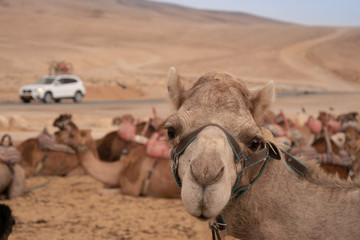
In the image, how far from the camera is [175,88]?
2.67 metres

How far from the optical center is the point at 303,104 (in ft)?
93.8

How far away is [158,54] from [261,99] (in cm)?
6844

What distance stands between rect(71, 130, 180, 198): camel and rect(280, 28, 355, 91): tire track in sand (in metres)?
38.3

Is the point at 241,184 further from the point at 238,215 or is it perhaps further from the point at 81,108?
the point at 81,108

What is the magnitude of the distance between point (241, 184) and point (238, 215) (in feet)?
0.66

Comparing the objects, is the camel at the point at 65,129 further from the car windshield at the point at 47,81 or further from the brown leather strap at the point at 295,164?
the car windshield at the point at 47,81

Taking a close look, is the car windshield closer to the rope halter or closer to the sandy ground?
the sandy ground

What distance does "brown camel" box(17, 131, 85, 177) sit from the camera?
8781mm

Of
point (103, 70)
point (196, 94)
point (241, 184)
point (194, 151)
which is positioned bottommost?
point (103, 70)

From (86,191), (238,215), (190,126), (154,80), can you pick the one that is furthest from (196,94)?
(154,80)

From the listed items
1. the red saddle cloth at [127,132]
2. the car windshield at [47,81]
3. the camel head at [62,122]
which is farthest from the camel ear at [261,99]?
the car windshield at [47,81]

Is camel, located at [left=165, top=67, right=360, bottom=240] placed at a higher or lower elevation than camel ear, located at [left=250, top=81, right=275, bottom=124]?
lower

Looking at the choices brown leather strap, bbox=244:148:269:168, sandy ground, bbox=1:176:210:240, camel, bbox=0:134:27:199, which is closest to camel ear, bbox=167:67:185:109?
brown leather strap, bbox=244:148:269:168

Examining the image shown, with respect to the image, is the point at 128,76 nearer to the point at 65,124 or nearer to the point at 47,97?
the point at 47,97
